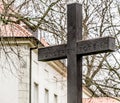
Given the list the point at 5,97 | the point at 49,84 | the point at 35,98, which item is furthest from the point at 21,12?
the point at 49,84

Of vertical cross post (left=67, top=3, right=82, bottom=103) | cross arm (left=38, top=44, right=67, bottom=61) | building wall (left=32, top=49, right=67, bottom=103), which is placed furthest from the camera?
building wall (left=32, top=49, right=67, bottom=103)

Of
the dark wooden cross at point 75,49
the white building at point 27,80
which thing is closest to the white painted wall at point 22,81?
the white building at point 27,80

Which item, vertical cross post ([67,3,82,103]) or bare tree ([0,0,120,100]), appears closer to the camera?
vertical cross post ([67,3,82,103])

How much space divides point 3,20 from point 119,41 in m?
7.45

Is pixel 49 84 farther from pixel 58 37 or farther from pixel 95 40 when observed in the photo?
pixel 95 40

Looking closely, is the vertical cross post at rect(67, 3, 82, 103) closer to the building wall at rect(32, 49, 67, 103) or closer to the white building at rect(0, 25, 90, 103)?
A: the white building at rect(0, 25, 90, 103)

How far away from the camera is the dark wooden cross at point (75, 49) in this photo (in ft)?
30.9

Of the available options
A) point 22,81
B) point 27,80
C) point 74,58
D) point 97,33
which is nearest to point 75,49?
point 74,58

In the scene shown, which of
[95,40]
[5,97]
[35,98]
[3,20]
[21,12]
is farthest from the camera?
[35,98]

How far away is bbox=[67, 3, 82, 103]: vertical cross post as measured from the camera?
9461 millimetres

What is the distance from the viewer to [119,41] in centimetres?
2142

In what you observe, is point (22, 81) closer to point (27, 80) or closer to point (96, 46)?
point (27, 80)

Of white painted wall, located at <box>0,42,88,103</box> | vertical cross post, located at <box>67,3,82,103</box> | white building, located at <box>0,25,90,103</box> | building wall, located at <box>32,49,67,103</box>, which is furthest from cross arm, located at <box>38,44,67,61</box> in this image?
building wall, located at <box>32,49,67,103</box>

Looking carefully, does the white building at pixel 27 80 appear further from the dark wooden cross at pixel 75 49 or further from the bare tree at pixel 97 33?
the dark wooden cross at pixel 75 49
